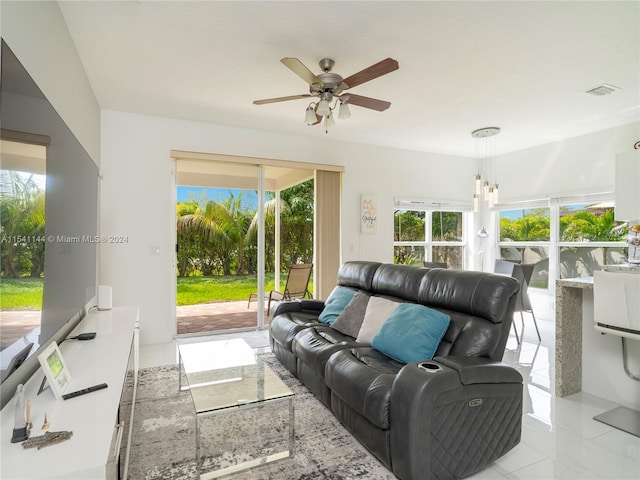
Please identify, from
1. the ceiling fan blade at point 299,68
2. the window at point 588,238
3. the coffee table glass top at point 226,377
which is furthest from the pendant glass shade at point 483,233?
the coffee table glass top at point 226,377

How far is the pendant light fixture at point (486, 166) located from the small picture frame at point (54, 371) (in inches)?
177

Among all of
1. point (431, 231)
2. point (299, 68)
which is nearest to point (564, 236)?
point (431, 231)

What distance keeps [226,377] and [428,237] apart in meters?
4.79

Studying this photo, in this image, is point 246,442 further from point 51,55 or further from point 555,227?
point 555,227

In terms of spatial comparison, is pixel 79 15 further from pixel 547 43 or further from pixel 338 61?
pixel 547 43

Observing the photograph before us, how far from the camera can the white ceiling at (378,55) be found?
2.31 m

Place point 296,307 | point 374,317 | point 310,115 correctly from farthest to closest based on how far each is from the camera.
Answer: point 296,307, point 310,115, point 374,317

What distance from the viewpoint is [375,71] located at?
247 cm

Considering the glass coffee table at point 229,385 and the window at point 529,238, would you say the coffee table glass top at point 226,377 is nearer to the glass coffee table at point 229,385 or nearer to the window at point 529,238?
the glass coffee table at point 229,385

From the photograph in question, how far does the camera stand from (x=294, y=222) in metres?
5.30

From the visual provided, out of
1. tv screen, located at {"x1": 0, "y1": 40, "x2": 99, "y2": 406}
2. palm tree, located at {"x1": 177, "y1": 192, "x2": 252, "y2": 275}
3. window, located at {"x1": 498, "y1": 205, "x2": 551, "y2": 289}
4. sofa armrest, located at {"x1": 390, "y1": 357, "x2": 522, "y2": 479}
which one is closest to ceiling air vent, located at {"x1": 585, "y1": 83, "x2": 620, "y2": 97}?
window, located at {"x1": 498, "y1": 205, "x2": 551, "y2": 289}

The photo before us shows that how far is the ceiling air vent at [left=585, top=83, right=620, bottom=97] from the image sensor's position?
3400mm

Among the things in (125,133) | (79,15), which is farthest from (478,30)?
(125,133)

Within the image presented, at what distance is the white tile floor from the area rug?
28.6 inches
